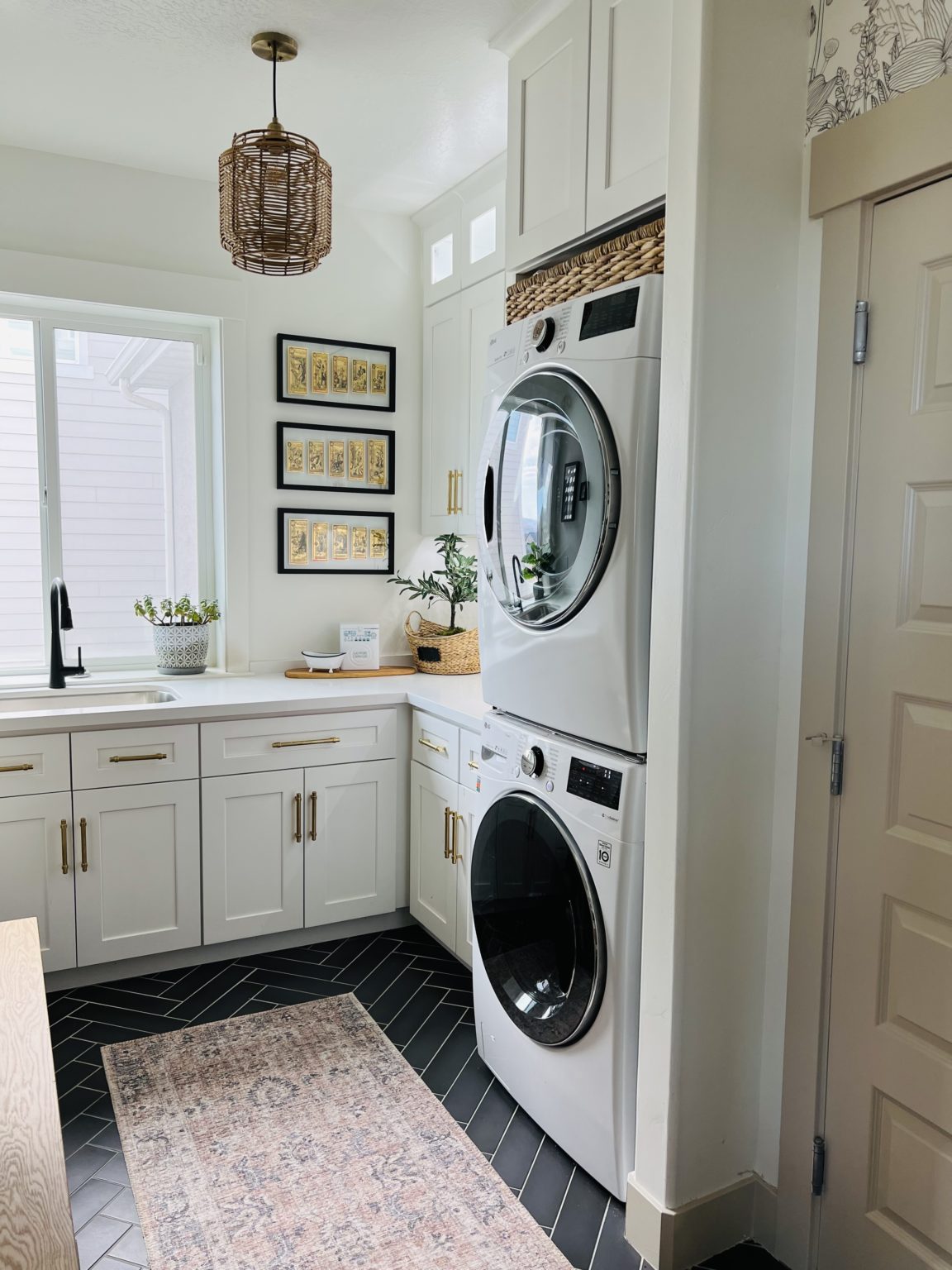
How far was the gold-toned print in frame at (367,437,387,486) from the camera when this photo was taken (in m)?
3.77

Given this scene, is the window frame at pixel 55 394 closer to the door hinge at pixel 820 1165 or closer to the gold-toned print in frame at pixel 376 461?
Answer: the gold-toned print in frame at pixel 376 461

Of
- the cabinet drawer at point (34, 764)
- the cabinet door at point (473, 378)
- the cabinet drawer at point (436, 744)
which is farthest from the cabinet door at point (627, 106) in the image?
the cabinet drawer at point (34, 764)

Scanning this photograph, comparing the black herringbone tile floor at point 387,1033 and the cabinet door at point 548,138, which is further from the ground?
the cabinet door at point 548,138

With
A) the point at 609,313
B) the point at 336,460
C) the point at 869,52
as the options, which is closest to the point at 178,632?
the point at 336,460

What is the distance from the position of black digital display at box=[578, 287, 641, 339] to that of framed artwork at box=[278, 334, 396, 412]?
1934 millimetres

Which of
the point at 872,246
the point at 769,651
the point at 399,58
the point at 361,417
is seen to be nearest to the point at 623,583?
the point at 769,651

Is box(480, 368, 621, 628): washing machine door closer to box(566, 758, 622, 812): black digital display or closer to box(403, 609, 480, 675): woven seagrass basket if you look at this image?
box(566, 758, 622, 812): black digital display

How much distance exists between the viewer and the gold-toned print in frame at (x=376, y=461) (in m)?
3.77

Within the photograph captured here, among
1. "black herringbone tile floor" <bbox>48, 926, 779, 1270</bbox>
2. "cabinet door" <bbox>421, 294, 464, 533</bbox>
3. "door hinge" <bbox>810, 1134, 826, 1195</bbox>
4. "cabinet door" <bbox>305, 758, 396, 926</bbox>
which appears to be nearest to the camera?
"door hinge" <bbox>810, 1134, 826, 1195</bbox>

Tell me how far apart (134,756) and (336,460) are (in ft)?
4.86

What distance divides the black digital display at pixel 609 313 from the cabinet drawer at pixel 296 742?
1.67 m

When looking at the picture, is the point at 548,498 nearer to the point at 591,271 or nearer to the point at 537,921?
the point at 591,271

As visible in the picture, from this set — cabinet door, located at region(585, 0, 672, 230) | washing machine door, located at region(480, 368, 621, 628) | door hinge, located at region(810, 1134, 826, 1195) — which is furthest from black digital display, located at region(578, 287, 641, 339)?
door hinge, located at region(810, 1134, 826, 1195)

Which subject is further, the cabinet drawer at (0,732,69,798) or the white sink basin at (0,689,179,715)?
the white sink basin at (0,689,179,715)
